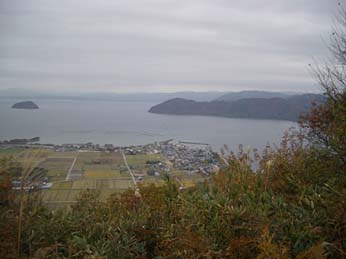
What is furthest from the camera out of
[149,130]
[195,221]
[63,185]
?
[149,130]

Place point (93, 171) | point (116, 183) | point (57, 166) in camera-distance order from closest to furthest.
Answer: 1. point (57, 166)
2. point (116, 183)
3. point (93, 171)

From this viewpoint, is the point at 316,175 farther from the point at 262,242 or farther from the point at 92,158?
the point at 92,158

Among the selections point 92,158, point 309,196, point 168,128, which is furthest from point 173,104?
point 309,196

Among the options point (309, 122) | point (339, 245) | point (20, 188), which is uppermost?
point (309, 122)

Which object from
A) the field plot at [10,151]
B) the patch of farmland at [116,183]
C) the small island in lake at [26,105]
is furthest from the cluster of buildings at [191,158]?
the small island in lake at [26,105]

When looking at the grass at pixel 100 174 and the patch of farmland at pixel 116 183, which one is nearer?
the patch of farmland at pixel 116 183

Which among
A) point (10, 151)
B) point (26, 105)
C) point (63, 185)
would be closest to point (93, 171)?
point (63, 185)

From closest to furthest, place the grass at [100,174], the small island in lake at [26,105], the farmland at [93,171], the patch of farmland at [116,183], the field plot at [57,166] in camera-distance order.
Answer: the farmland at [93,171]
the field plot at [57,166]
the patch of farmland at [116,183]
the grass at [100,174]
the small island in lake at [26,105]

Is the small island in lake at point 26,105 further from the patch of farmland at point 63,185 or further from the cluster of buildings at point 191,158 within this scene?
the cluster of buildings at point 191,158

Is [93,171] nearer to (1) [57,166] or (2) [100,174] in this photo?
(2) [100,174]
